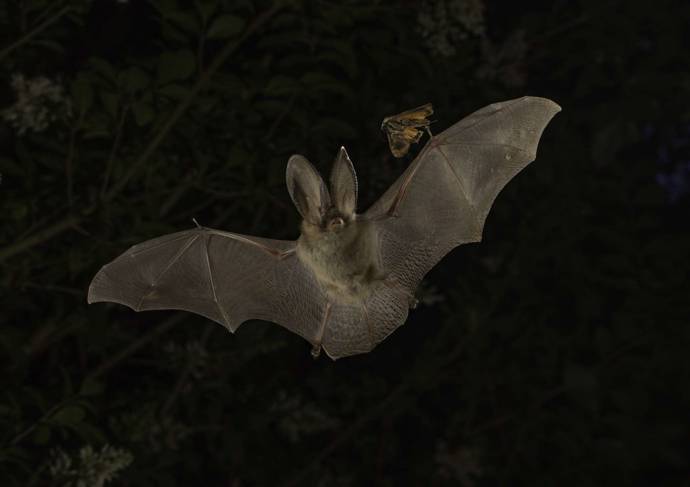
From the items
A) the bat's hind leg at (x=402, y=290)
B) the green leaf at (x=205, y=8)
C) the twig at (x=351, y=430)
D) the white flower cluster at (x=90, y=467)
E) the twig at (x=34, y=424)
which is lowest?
the twig at (x=351, y=430)

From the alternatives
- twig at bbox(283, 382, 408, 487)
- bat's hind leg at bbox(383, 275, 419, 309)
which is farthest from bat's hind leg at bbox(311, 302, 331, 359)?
twig at bbox(283, 382, 408, 487)

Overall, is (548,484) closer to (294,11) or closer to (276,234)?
(276,234)

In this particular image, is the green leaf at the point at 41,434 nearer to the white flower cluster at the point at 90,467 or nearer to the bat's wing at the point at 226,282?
the white flower cluster at the point at 90,467

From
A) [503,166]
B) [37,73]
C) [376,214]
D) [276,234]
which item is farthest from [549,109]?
[37,73]

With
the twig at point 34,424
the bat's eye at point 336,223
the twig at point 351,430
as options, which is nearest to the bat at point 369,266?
the bat's eye at point 336,223

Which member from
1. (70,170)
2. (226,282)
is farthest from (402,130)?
(70,170)
